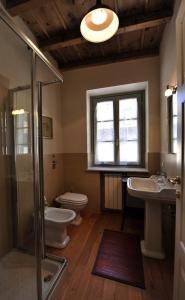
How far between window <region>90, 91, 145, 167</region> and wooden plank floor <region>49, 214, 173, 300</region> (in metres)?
1.38

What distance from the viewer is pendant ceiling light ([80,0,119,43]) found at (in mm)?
1248

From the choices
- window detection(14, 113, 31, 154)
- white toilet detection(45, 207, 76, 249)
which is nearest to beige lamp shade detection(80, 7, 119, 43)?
window detection(14, 113, 31, 154)

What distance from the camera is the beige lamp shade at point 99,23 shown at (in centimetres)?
126

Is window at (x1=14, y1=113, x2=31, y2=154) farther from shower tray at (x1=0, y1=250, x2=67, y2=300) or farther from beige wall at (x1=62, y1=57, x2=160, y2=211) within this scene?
beige wall at (x1=62, y1=57, x2=160, y2=211)

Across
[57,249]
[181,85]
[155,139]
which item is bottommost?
[57,249]

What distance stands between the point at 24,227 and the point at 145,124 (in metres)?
2.35

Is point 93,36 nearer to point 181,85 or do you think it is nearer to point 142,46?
point 181,85

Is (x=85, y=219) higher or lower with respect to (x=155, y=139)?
lower

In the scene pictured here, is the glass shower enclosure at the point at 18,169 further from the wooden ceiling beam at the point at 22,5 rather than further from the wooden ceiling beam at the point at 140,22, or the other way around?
the wooden ceiling beam at the point at 140,22

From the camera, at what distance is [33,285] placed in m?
1.25

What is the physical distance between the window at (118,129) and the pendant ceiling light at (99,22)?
5.07 feet

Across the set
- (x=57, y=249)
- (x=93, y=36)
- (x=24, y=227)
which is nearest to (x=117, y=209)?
(x=57, y=249)

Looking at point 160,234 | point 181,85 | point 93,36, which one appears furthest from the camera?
point 160,234

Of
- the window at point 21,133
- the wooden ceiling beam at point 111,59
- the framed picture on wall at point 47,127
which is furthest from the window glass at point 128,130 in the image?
the window at point 21,133
